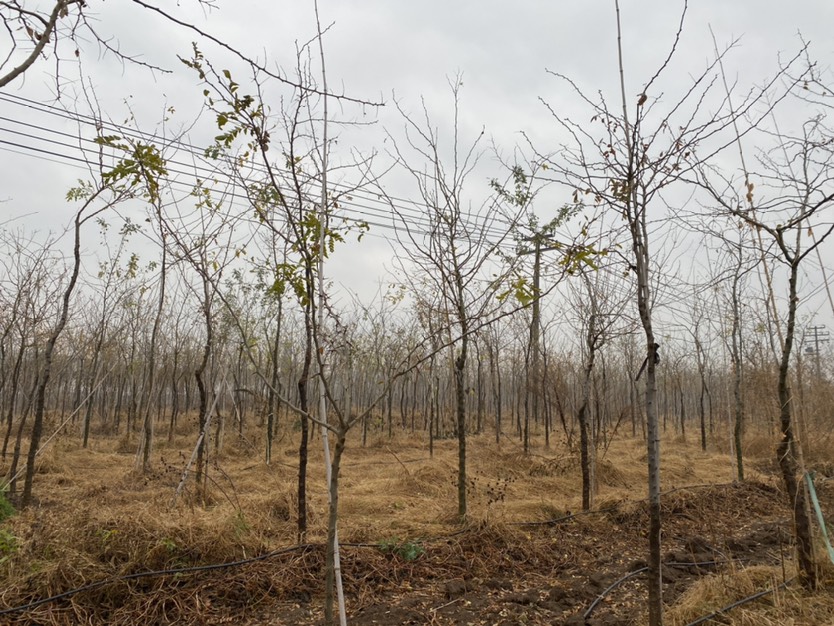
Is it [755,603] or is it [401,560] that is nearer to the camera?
[755,603]

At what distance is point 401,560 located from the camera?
4375 mm

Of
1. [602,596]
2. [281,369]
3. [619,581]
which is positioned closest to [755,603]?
[619,581]

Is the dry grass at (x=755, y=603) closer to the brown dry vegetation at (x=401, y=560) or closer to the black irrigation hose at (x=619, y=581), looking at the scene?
the brown dry vegetation at (x=401, y=560)

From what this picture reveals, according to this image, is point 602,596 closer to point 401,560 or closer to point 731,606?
point 731,606

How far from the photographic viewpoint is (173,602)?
3523 millimetres

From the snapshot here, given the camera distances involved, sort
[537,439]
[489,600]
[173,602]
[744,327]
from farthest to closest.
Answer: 1. [537,439]
2. [744,327]
3. [489,600]
4. [173,602]

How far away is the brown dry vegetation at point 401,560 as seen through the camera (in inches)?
135

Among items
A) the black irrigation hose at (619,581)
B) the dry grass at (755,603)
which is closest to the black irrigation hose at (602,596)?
the black irrigation hose at (619,581)

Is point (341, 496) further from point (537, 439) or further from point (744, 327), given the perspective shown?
point (537, 439)

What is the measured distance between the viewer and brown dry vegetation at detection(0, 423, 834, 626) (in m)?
3.44

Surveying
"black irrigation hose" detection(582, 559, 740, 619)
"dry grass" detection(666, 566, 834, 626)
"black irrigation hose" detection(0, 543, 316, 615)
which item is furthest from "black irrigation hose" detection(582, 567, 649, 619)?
"black irrigation hose" detection(0, 543, 316, 615)

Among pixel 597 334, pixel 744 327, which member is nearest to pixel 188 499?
pixel 597 334

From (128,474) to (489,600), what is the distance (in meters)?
6.88

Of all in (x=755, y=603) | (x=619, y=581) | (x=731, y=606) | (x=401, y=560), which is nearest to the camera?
(x=731, y=606)
